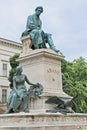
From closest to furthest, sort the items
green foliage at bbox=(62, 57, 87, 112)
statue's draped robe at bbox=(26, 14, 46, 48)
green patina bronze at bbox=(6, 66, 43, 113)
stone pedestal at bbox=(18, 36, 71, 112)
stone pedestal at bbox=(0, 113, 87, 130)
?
stone pedestal at bbox=(0, 113, 87, 130), green patina bronze at bbox=(6, 66, 43, 113), stone pedestal at bbox=(18, 36, 71, 112), statue's draped robe at bbox=(26, 14, 46, 48), green foliage at bbox=(62, 57, 87, 112)

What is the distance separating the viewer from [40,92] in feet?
42.8

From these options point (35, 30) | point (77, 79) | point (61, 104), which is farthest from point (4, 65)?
point (61, 104)

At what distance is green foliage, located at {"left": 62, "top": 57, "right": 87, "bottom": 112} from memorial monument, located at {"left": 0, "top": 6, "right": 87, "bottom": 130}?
1587cm

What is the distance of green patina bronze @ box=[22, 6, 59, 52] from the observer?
14.4 metres

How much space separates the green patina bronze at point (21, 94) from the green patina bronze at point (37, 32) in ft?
6.38

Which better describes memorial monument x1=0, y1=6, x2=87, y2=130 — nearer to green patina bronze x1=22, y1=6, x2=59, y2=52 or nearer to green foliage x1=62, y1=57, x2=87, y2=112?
green patina bronze x1=22, y1=6, x2=59, y2=52

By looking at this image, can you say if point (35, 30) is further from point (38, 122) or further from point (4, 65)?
point (4, 65)

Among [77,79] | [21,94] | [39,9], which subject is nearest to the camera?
[21,94]

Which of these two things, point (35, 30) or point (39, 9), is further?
point (39, 9)

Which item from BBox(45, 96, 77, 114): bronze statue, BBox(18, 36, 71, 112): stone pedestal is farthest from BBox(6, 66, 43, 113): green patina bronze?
BBox(45, 96, 77, 114): bronze statue

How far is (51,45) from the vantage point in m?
14.7

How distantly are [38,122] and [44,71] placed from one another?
9.34 ft

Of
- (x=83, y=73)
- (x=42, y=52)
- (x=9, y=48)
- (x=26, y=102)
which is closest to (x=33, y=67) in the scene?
(x=42, y=52)

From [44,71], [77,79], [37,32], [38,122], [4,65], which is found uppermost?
[4,65]
